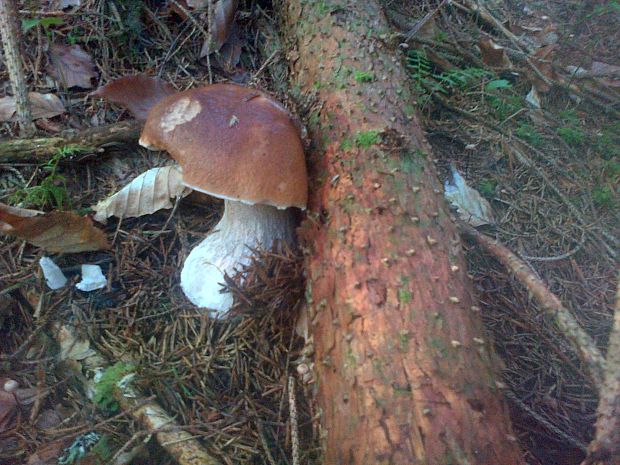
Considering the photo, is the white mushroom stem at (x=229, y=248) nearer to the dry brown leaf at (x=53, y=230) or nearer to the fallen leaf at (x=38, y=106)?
the dry brown leaf at (x=53, y=230)

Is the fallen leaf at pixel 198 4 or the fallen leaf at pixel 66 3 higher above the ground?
the fallen leaf at pixel 198 4

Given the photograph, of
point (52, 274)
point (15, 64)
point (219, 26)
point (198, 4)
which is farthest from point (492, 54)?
point (52, 274)

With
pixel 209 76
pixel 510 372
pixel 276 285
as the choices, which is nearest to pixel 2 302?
Result: pixel 276 285

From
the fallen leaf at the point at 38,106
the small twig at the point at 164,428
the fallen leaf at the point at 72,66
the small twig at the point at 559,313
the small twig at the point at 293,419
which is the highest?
the fallen leaf at the point at 72,66

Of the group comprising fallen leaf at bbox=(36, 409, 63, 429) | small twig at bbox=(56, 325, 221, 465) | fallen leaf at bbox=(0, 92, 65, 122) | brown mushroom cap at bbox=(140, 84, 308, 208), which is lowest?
fallen leaf at bbox=(36, 409, 63, 429)

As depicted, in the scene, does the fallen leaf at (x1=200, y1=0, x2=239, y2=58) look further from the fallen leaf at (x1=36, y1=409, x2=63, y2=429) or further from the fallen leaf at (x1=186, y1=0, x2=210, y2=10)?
the fallen leaf at (x1=36, y1=409, x2=63, y2=429)

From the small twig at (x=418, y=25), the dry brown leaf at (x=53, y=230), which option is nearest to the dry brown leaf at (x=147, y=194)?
the dry brown leaf at (x=53, y=230)

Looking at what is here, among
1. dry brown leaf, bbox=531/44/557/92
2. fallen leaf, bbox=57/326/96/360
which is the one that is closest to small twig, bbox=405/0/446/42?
dry brown leaf, bbox=531/44/557/92

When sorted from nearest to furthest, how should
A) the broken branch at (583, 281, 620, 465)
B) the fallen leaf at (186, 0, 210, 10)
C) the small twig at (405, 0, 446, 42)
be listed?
the broken branch at (583, 281, 620, 465) → the fallen leaf at (186, 0, 210, 10) → the small twig at (405, 0, 446, 42)
